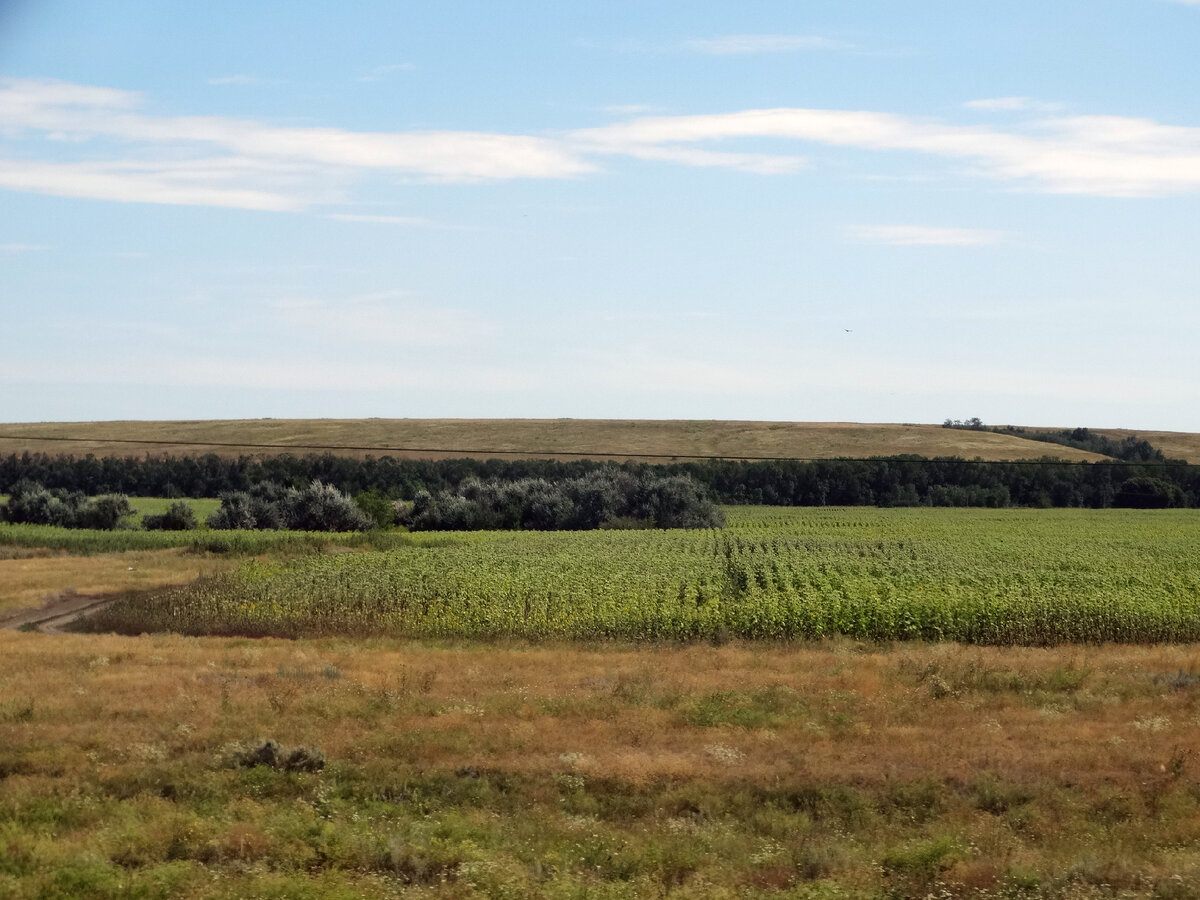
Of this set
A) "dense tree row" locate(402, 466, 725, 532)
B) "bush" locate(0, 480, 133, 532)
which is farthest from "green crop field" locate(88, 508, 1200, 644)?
"bush" locate(0, 480, 133, 532)

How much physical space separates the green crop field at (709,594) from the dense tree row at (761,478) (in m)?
40.1

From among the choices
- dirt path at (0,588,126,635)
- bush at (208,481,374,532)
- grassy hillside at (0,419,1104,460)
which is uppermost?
grassy hillside at (0,419,1104,460)

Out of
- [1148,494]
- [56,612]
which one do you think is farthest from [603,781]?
[1148,494]

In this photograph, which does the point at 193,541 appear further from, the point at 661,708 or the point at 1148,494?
the point at 1148,494

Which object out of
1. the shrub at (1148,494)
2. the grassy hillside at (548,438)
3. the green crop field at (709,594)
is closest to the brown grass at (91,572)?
the green crop field at (709,594)

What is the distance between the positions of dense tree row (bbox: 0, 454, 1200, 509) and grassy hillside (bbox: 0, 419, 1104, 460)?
6157 mm

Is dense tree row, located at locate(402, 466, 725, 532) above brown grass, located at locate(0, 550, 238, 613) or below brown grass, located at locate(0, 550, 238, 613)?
above

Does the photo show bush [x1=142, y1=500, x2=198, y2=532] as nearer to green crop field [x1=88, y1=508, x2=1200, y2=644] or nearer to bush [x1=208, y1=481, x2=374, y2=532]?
bush [x1=208, y1=481, x2=374, y2=532]

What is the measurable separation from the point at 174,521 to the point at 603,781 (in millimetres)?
60331

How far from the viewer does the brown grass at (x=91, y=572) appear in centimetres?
4056

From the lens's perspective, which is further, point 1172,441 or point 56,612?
point 1172,441

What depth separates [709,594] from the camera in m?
34.4

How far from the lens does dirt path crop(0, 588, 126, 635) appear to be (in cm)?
3388

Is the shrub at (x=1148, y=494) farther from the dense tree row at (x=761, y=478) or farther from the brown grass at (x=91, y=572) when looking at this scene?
the brown grass at (x=91, y=572)
